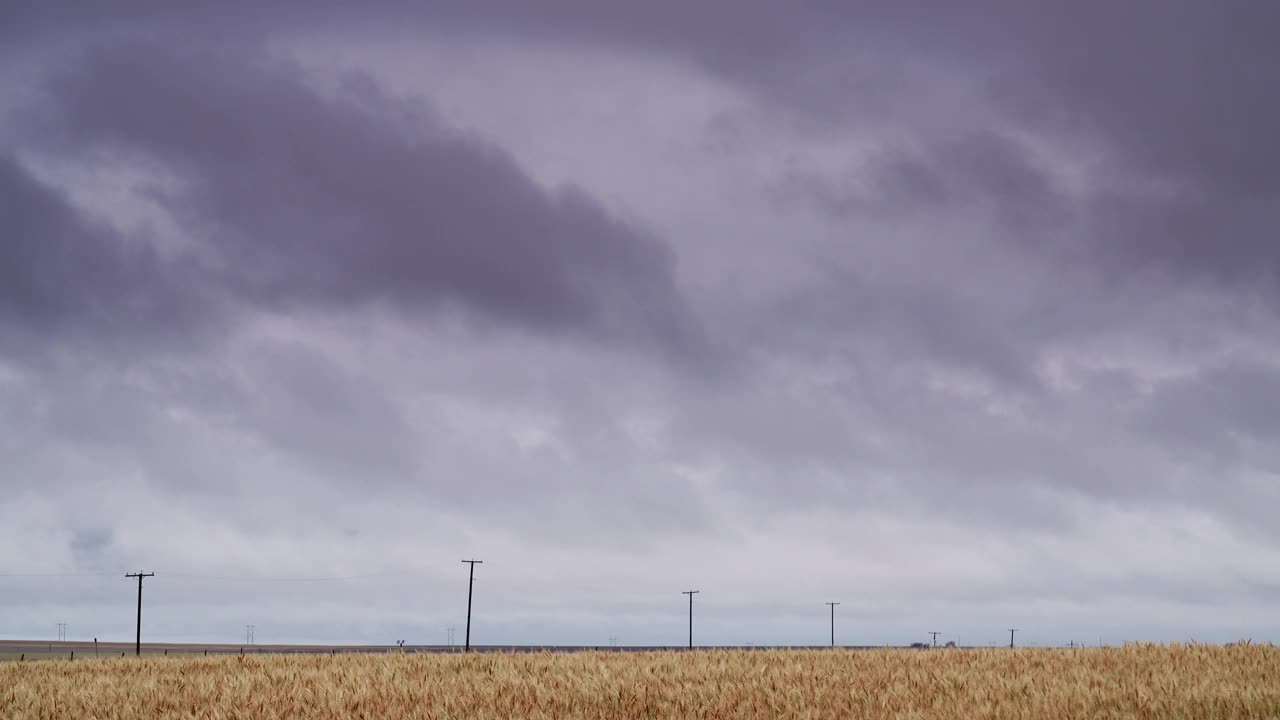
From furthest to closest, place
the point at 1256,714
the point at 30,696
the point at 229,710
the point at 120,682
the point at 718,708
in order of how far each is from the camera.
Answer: the point at 120,682, the point at 30,696, the point at 229,710, the point at 718,708, the point at 1256,714

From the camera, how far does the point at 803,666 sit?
848 inches

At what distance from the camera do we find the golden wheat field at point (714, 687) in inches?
625

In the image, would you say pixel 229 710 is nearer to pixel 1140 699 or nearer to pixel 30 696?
pixel 30 696

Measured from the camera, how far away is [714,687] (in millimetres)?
18328

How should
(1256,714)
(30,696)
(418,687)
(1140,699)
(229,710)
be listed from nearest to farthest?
(1256,714), (1140,699), (229,710), (418,687), (30,696)

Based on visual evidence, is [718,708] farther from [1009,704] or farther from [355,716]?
[355,716]

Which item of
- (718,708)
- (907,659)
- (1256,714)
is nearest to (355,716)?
(718,708)

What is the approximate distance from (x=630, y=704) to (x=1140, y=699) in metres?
7.19

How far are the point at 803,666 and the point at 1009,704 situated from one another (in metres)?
6.41

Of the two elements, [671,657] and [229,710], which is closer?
[229,710]

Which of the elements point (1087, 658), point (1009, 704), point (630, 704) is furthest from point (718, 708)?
point (1087, 658)

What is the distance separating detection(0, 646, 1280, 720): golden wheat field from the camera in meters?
15.9

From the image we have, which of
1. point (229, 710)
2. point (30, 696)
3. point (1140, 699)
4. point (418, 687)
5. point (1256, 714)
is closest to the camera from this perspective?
point (1256, 714)

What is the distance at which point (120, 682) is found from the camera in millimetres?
23234
